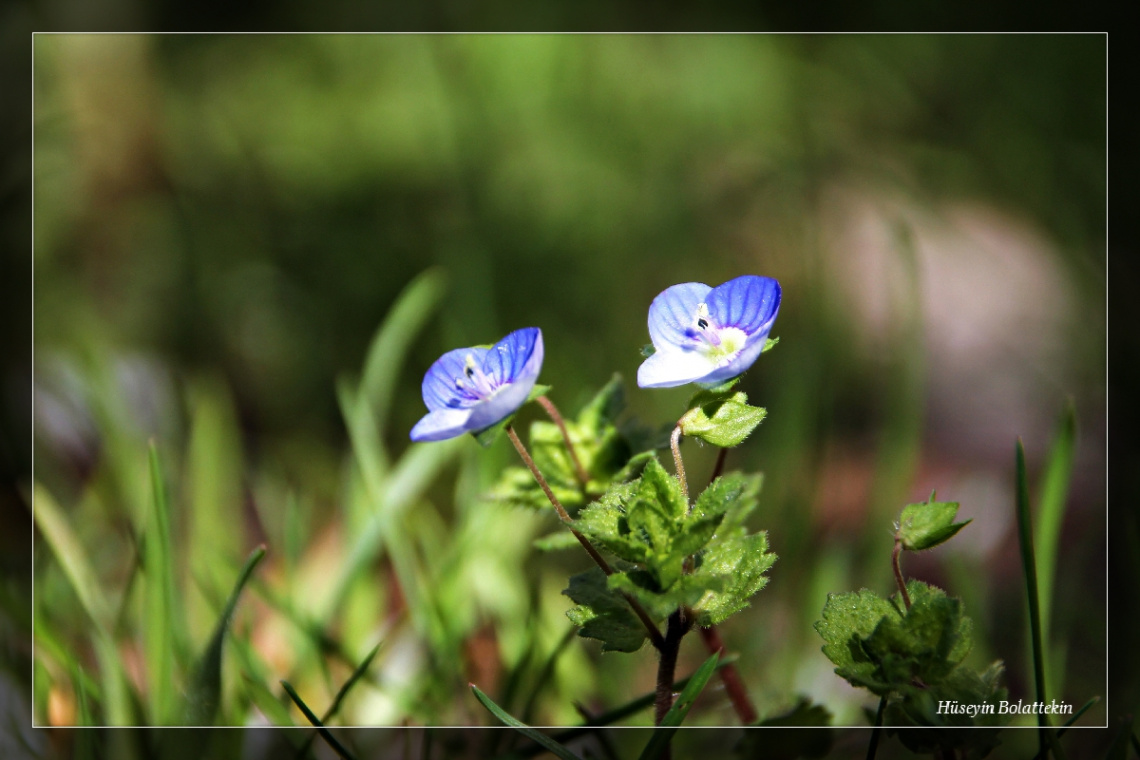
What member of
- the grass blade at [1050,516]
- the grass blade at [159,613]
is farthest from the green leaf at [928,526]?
the grass blade at [159,613]

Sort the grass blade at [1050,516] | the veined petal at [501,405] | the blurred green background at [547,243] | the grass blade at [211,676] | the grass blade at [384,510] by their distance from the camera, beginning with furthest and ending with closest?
1. the blurred green background at [547,243]
2. the grass blade at [384,510]
3. the grass blade at [1050,516]
4. the grass blade at [211,676]
5. the veined petal at [501,405]

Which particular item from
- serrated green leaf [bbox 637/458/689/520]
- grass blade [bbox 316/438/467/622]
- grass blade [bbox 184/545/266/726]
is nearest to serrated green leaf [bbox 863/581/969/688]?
serrated green leaf [bbox 637/458/689/520]

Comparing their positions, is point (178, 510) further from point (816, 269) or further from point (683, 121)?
point (683, 121)

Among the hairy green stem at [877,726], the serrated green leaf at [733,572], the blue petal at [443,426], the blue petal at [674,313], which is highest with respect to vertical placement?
the blue petal at [674,313]

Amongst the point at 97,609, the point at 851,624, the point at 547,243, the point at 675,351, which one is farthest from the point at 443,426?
the point at 547,243

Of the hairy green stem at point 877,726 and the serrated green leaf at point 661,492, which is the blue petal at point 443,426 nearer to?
the serrated green leaf at point 661,492

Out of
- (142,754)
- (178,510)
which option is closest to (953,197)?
(178,510)

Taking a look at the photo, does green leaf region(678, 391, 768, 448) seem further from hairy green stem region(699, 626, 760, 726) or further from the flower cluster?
hairy green stem region(699, 626, 760, 726)
